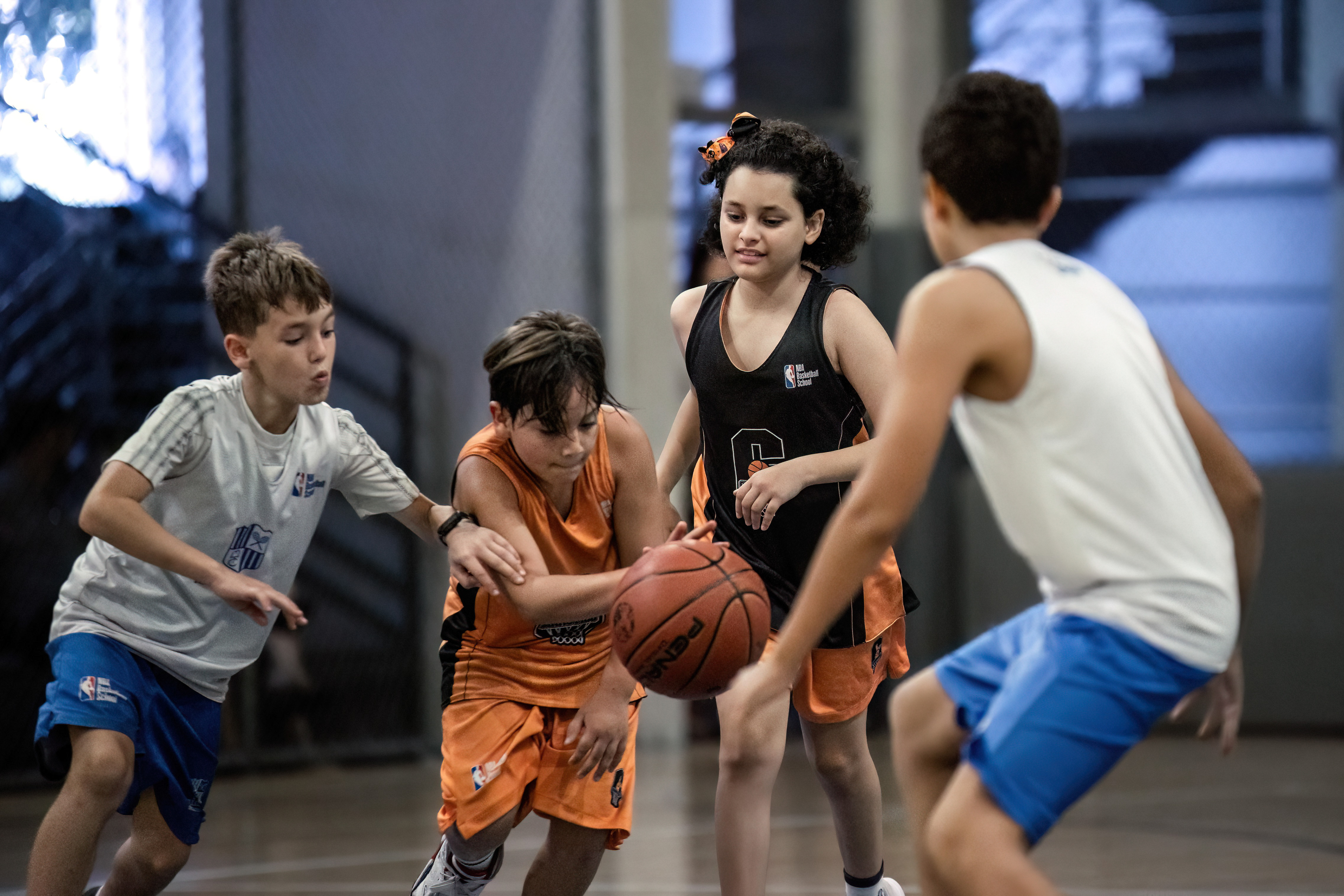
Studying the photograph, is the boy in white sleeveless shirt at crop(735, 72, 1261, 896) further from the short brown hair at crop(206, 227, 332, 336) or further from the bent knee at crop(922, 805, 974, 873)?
the short brown hair at crop(206, 227, 332, 336)

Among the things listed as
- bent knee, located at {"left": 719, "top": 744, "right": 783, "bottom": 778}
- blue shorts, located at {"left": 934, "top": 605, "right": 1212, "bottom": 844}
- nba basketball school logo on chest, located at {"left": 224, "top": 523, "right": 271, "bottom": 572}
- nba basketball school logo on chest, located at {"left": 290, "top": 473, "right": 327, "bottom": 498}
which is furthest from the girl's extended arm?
blue shorts, located at {"left": 934, "top": 605, "right": 1212, "bottom": 844}

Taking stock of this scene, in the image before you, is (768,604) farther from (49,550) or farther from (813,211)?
(49,550)

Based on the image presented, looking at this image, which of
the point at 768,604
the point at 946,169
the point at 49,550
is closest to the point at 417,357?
the point at 49,550

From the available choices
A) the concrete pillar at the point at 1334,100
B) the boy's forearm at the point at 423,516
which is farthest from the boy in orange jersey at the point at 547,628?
the concrete pillar at the point at 1334,100

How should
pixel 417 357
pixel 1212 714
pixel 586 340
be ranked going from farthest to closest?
pixel 417 357 → pixel 586 340 → pixel 1212 714

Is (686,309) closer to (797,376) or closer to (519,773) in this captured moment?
(797,376)

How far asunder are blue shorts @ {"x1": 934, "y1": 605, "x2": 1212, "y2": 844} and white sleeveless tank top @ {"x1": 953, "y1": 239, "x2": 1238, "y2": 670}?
1.1 inches

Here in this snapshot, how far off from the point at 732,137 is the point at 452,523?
104cm

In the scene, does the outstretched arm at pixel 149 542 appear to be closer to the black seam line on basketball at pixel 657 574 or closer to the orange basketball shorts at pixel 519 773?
the orange basketball shorts at pixel 519 773

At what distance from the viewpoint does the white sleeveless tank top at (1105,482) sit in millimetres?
1906

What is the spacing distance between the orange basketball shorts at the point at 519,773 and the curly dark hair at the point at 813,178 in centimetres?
108

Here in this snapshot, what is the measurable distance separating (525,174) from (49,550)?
112 inches

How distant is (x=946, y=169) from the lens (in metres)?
2.04

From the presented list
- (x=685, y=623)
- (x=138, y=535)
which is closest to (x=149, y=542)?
(x=138, y=535)
